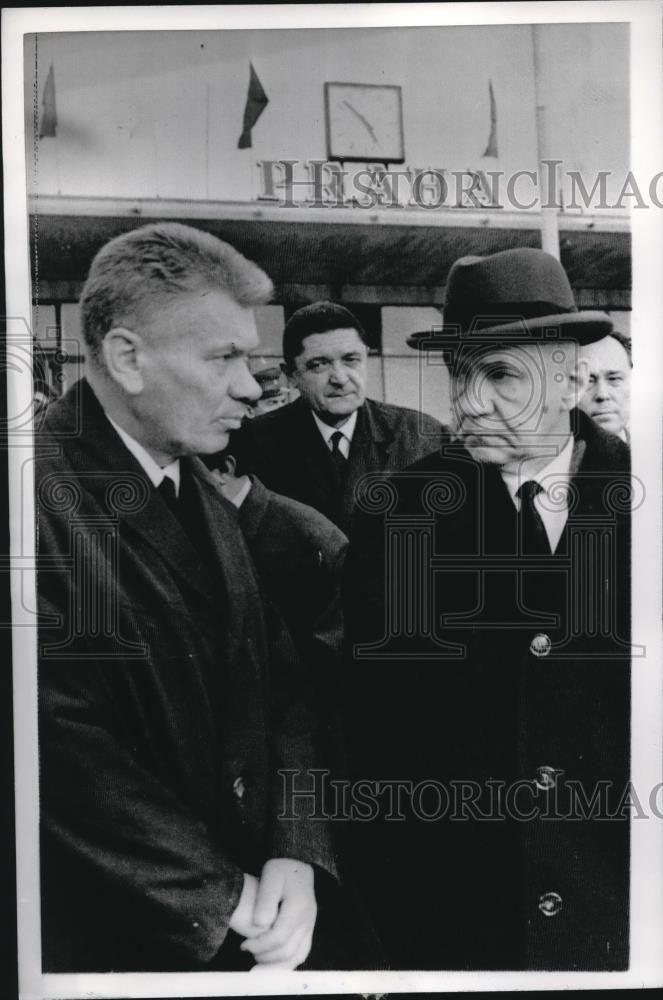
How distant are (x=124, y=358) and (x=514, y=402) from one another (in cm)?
102

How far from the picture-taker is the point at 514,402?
261 centimetres

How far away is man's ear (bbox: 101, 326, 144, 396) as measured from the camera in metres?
2.54

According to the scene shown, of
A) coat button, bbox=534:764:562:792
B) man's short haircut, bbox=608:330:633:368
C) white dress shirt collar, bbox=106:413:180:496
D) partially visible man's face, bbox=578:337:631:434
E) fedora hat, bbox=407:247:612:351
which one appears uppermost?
fedora hat, bbox=407:247:612:351

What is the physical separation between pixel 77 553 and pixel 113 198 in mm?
921

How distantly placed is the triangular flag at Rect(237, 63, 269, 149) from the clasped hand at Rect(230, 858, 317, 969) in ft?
6.23

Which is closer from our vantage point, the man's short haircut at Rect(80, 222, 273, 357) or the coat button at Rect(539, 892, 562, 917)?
the man's short haircut at Rect(80, 222, 273, 357)

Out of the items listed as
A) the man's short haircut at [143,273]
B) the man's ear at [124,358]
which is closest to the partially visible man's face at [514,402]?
the man's short haircut at [143,273]

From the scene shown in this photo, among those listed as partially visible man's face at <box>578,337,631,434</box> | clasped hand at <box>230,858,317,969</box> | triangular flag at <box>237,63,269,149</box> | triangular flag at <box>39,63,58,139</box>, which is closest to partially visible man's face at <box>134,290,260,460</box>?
triangular flag at <box>237,63,269,149</box>

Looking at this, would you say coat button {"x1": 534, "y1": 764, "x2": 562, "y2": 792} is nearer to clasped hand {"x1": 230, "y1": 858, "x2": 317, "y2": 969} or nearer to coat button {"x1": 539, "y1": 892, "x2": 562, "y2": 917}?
coat button {"x1": 539, "y1": 892, "x2": 562, "y2": 917}

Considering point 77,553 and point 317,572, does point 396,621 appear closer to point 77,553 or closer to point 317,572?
point 317,572

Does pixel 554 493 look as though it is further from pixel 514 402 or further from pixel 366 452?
pixel 366 452

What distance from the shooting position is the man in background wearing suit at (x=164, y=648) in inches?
101

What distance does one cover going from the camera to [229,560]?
2.59m

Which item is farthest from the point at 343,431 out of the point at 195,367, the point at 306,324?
the point at 195,367
